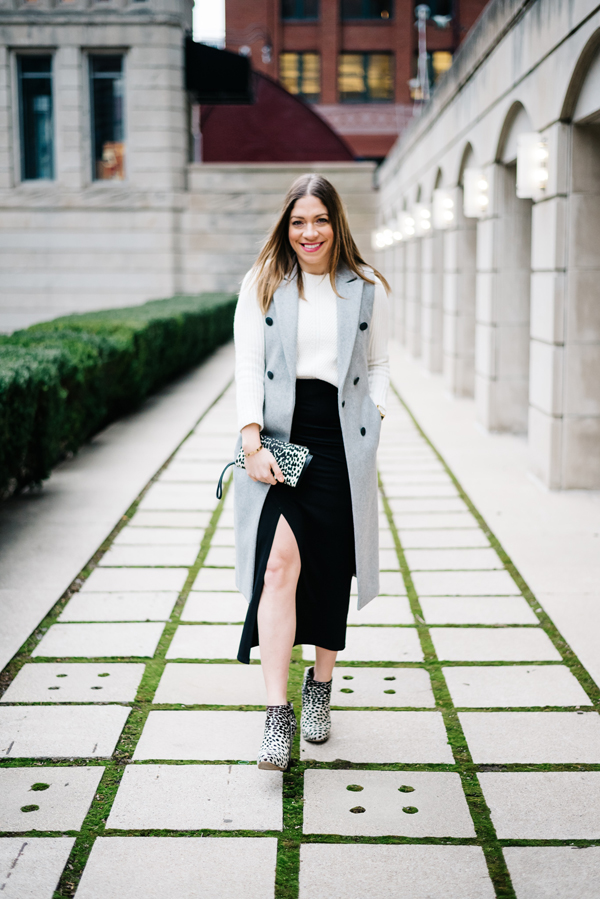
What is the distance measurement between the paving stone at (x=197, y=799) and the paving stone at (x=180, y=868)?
8 cm

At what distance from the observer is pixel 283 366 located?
10.4 ft

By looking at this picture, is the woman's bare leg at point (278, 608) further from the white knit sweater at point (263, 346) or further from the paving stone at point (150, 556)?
the paving stone at point (150, 556)

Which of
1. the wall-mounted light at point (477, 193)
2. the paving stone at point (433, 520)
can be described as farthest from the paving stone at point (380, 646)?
the wall-mounted light at point (477, 193)

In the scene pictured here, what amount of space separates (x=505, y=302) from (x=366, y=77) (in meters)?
33.5

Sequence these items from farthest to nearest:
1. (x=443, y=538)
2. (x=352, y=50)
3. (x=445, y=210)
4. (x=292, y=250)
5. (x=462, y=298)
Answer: (x=352, y=50)
(x=445, y=210)
(x=462, y=298)
(x=443, y=538)
(x=292, y=250)

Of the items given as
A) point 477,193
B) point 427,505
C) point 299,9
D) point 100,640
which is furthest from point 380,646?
point 299,9

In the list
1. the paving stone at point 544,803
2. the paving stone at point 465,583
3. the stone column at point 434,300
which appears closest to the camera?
the paving stone at point 544,803

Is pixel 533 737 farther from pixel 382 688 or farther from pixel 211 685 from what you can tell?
pixel 211 685

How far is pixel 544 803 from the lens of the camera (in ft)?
9.51

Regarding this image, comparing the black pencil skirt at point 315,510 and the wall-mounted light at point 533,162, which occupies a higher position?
the wall-mounted light at point 533,162

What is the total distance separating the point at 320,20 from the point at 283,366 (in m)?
40.1

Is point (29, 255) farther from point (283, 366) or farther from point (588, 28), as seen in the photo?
point (283, 366)

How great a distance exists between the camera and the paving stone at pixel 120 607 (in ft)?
14.9

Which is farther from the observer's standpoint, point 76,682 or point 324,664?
point 76,682
